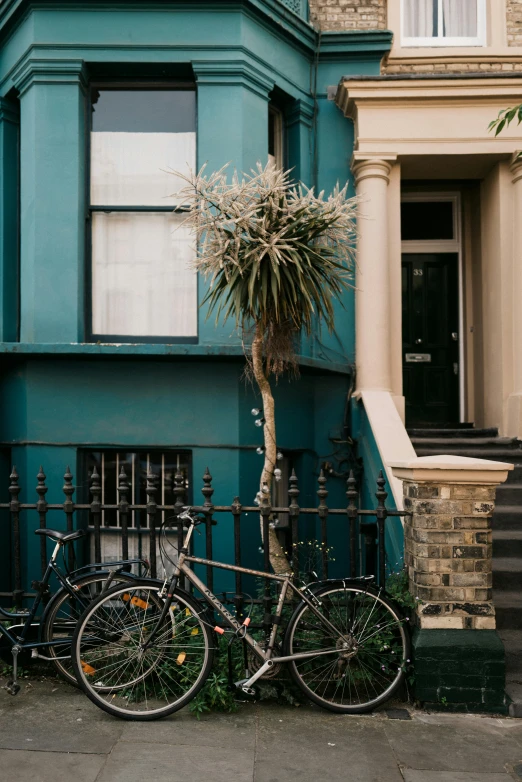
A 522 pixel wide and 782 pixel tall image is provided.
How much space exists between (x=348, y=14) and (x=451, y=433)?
181 inches

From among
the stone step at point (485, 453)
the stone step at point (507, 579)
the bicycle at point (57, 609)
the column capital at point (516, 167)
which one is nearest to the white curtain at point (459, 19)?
the column capital at point (516, 167)

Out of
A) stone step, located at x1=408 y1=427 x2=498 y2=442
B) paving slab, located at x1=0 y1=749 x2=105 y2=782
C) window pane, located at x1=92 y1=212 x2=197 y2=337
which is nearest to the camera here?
paving slab, located at x1=0 y1=749 x2=105 y2=782

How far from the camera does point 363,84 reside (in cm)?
709

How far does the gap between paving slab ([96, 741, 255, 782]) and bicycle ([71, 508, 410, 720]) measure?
0.36 metres

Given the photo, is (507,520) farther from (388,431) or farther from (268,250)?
(268,250)

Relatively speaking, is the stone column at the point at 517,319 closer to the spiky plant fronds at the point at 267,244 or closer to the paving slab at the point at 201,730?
the spiky plant fronds at the point at 267,244

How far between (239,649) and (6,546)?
128 inches

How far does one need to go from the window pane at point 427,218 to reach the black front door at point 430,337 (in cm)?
28

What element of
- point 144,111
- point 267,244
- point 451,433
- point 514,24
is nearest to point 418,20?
point 514,24

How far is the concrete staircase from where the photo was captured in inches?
189

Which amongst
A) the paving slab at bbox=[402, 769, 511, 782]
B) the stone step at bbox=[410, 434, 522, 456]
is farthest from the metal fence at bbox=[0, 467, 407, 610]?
the stone step at bbox=[410, 434, 522, 456]

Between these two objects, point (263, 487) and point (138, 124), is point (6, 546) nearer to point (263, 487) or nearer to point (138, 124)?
point (263, 487)

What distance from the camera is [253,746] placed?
389 centimetres

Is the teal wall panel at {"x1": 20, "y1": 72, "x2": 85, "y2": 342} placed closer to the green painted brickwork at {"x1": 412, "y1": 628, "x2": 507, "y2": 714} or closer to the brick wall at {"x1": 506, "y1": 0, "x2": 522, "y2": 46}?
the green painted brickwork at {"x1": 412, "y1": 628, "x2": 507, "y2": 714}
